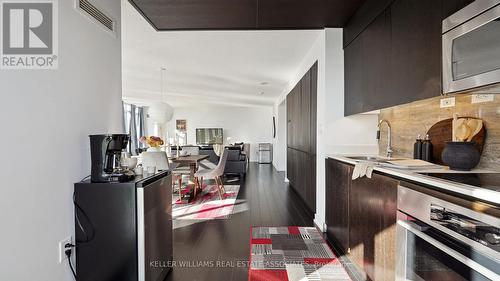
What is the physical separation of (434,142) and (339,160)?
793mm

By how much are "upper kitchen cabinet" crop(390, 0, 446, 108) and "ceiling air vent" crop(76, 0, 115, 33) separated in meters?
2.28

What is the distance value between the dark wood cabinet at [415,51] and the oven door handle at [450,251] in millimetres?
794

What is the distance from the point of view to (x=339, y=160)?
101 inches

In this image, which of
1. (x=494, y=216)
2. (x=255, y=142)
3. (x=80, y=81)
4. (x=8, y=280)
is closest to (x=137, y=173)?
(x=80, y=81)

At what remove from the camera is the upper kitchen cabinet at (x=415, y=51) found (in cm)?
156

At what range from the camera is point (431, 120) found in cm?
212

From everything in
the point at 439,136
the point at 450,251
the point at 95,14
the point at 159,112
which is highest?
the point at 95,14

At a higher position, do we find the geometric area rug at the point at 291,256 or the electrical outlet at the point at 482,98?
the electrical outlet at the point at 482,98

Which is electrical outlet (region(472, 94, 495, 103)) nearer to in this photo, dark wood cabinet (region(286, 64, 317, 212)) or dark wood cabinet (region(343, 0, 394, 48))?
dark wood cabinet (region(343, 0, 394, 48))

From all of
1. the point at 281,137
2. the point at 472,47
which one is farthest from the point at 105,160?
the point at 281,137

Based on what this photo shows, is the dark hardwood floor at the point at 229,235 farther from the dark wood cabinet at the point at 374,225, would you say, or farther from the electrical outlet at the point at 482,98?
the electrical outlet at the point at 482,98

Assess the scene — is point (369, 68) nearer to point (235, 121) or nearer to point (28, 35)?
point (28, 35)

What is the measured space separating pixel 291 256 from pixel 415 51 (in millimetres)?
2016

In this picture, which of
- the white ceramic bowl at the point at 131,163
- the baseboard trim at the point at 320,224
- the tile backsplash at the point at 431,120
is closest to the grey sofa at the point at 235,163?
the baseboard trim at the point at 320,224
